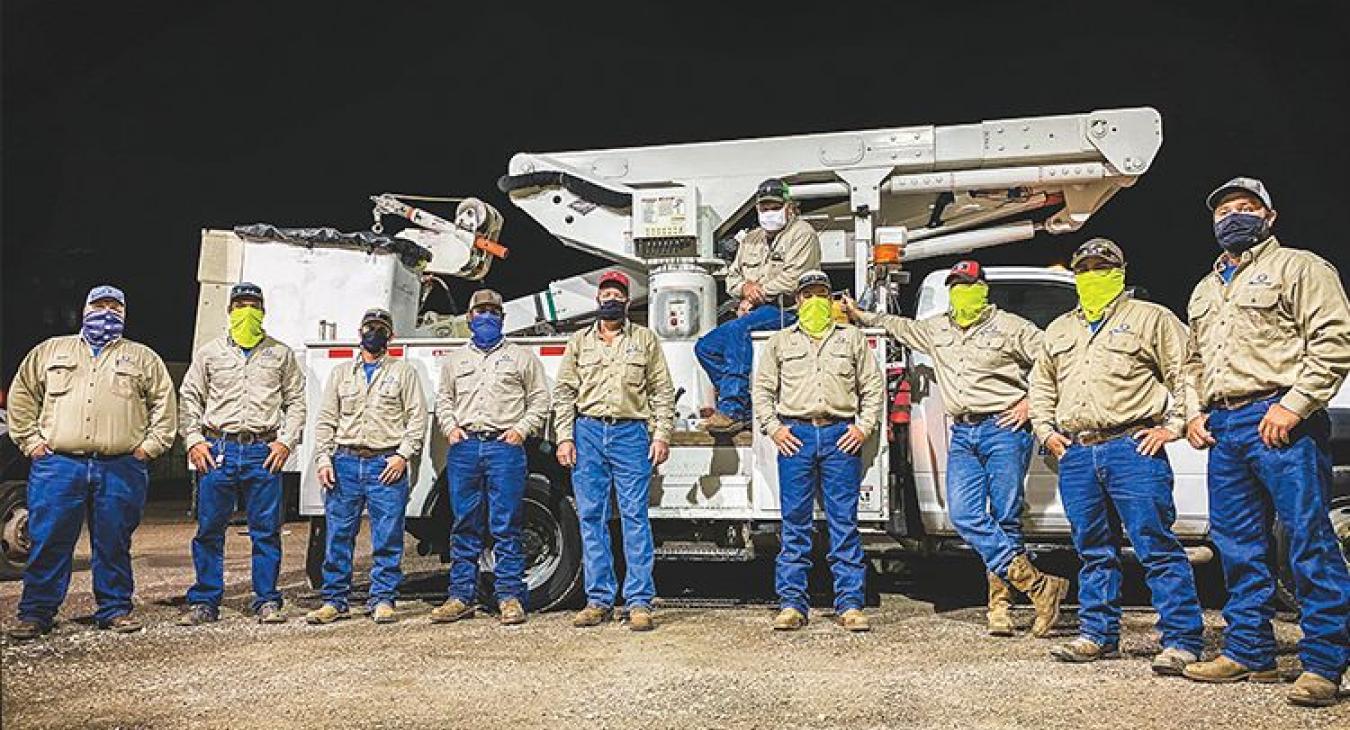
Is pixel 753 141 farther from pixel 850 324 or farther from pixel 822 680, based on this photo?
pixel 822 680

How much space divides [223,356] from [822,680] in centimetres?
431

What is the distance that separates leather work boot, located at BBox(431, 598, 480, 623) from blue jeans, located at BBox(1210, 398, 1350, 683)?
390cm

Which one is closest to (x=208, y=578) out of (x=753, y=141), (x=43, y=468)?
(x=43, y=468)

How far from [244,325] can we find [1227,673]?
5835mm

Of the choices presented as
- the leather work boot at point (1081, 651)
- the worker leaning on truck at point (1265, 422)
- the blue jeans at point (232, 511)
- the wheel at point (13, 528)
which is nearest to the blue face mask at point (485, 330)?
the blue jeans at point (232, 511)

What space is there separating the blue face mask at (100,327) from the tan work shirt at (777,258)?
3872 millimetres

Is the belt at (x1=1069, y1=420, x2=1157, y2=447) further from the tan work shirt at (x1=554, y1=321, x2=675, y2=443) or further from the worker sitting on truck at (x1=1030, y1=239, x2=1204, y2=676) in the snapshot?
the tan work shirt at (x1=554, y1=321, x2=675, y2=443)

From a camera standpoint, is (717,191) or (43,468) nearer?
(43,468)

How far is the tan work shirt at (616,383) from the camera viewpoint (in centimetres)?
675

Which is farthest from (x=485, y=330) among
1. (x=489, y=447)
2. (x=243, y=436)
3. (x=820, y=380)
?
(x=820, y=380)

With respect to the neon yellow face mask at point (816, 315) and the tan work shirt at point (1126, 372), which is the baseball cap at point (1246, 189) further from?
the neon yellow face mask at point (816, 315)

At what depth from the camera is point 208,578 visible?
23.2 feet

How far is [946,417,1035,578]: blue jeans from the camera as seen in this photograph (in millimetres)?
6351

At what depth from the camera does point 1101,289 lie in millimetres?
5668
